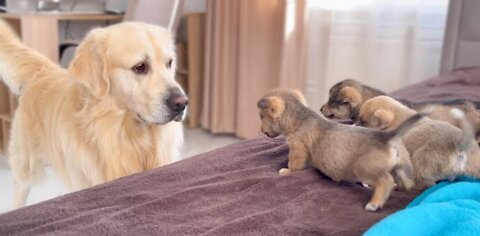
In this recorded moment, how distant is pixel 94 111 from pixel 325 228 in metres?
0.85

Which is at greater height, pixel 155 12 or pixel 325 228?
pixel 155 12

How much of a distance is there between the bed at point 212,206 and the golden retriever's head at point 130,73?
0.96ft

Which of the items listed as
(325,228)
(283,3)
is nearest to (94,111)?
(325,228)

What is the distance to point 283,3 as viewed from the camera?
3.17 meters

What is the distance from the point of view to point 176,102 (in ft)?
4.77

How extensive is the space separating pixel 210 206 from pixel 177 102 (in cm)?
Result: 54

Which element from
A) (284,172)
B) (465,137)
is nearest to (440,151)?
(465,137)

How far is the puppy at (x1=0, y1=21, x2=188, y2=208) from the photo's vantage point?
1.46 meters

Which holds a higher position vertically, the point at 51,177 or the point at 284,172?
the point at 284,172

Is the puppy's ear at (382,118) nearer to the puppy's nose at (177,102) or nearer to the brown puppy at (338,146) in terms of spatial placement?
the brown puppy at (338,146)

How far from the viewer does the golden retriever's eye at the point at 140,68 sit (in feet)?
4.80

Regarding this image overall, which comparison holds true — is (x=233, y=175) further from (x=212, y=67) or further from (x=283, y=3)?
(x=212, y=67)

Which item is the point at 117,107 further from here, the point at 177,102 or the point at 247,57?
the point at 247,57

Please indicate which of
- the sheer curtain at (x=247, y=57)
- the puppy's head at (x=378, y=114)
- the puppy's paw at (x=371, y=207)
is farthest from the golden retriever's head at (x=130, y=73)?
the sheer curtain at (x=247, y=57)
